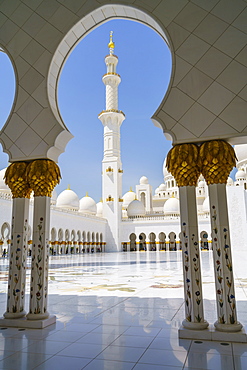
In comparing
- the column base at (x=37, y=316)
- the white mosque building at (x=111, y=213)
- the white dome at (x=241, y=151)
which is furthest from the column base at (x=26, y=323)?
the white dome at (x=241, y=151)

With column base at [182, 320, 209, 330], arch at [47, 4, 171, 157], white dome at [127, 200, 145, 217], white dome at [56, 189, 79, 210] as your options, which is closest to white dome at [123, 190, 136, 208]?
white dome at [127, 200, 145, 217]

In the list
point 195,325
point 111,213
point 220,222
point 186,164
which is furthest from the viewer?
point 111,213

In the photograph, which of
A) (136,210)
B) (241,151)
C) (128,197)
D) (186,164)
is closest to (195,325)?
(186,164)

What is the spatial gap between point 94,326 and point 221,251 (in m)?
1.29

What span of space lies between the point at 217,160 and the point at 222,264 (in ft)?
2.84

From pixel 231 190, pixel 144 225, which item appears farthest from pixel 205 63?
pixel 144 225

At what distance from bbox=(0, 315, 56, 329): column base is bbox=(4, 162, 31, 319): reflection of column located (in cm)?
6

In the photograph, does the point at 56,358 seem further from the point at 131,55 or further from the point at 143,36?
the point at 131,55

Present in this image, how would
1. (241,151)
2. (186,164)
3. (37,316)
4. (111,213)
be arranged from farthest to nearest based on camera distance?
1. (111,213)
2. (241,151)
3. (37,316)
4. (186,164)

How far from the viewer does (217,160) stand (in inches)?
106

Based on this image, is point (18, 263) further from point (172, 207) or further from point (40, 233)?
point (172, 207)

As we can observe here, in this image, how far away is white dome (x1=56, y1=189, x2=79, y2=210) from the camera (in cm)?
2362

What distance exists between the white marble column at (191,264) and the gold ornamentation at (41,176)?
51.5 inches

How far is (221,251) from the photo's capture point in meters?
2.62
